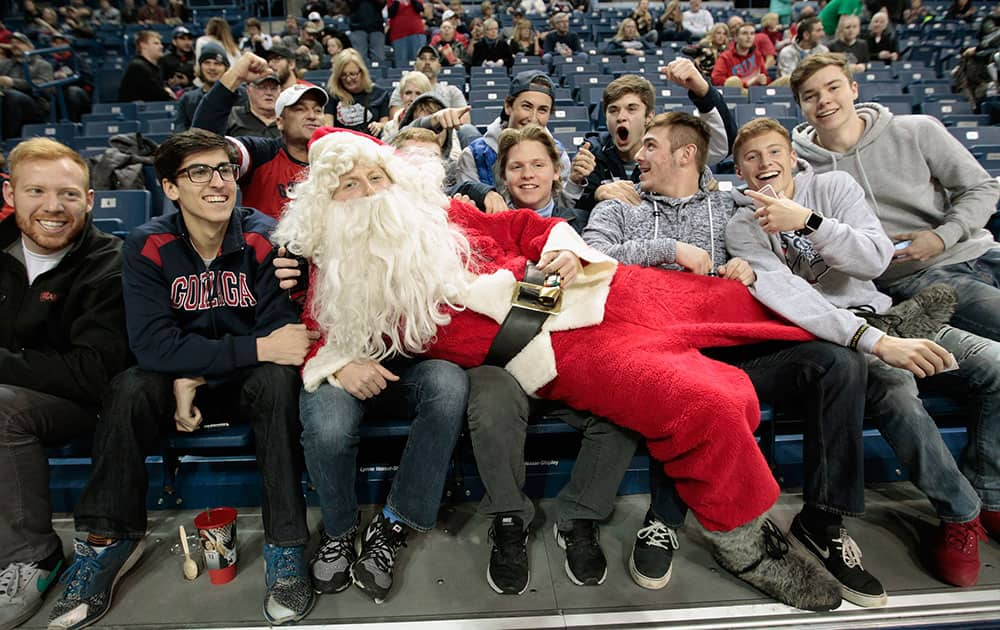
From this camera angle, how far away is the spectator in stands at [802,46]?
6.95 meters

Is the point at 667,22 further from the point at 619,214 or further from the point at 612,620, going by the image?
the point at 612,620

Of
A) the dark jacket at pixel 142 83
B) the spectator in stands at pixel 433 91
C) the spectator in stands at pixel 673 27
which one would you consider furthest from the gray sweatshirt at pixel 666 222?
the spectator in stands at pixel 673 27

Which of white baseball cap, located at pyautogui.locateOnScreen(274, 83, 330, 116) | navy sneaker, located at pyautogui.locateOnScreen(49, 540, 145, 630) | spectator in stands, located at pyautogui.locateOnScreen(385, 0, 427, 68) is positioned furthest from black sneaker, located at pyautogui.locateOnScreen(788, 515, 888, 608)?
spectator in stands, located at pyautogui.locateOnScreen(385, 0, 427, 68)

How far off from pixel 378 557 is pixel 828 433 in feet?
4.44

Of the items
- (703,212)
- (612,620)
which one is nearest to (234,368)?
(612,620)

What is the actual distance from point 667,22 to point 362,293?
9.83 m

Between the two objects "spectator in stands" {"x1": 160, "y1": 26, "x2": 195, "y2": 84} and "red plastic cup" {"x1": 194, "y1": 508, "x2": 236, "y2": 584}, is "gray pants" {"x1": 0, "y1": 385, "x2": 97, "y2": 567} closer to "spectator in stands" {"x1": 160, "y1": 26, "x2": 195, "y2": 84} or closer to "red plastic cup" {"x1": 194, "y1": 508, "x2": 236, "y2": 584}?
"red plastic cup" {"x1": 194, "y1": 508, "x2": 236, "y2": 584}

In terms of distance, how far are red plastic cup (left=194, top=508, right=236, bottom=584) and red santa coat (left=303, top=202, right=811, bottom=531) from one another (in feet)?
1.64

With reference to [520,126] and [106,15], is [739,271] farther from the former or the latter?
[106,15]

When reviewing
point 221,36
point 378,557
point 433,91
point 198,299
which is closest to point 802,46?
point 433,91

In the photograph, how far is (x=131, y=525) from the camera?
170 cm

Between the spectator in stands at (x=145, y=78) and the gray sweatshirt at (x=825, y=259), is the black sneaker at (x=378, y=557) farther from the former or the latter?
the spectator in stands at (x=145, y=78)

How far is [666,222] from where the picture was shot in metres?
2.14

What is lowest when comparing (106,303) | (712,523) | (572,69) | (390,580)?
(390,580)
